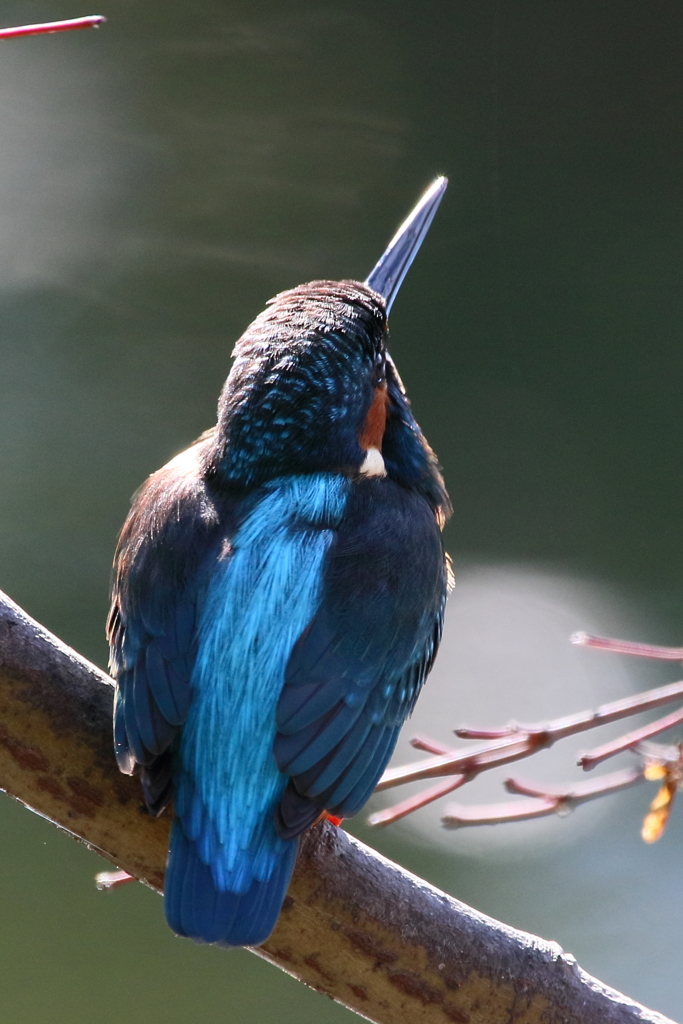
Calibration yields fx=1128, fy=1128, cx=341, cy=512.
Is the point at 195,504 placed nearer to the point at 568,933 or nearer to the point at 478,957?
the point at 478,957

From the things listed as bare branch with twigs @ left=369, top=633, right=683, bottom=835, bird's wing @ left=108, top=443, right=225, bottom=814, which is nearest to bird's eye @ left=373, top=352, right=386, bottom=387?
bird's wing @ left=108, top=443, right=225, bottom=814

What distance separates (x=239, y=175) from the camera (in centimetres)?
398

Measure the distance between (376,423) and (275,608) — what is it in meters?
0.38

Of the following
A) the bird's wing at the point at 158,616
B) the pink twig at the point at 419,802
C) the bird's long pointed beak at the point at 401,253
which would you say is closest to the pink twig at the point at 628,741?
the pink twig at the point at 419,802

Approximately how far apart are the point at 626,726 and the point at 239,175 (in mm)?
2327

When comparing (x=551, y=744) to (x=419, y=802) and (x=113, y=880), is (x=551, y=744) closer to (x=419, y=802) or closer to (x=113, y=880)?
(x=419, y=802)

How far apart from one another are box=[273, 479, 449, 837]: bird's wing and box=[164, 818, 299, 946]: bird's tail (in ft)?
0.23

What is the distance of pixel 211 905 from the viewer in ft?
3.77

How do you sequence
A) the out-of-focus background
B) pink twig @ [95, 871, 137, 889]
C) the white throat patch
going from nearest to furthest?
pink twig @ [95, 871, 137, 889] < the white throat patch < the out-of-focus background

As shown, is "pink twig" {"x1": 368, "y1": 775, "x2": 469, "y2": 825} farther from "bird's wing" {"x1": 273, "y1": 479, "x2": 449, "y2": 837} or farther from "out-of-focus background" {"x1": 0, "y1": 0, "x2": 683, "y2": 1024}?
A: "out-of-focus background" {"x1": 0, "y1": 0, "x2": 683, "y2": 1024}

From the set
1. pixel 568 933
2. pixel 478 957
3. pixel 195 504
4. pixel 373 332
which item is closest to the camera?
Result: pixel 478 957

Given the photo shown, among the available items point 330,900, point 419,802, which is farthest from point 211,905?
point 419,802

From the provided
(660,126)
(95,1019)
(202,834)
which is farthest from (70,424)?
(202,834)

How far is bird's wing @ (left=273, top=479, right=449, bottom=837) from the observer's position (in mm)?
1237
